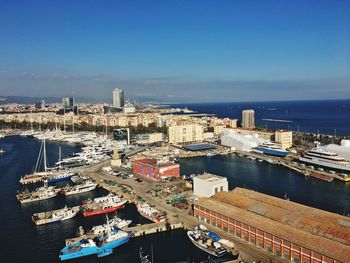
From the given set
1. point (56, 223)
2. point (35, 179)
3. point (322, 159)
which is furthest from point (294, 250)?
point (35, 179)

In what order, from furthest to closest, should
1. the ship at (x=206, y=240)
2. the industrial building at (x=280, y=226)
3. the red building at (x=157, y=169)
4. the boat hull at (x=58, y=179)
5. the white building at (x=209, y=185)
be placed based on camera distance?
the boat hull at (x=58, y=179) → the red building at (x=157, y=169) → the white building at (x=209, y=185) → the ship at (x=206, y=240) → the industrial building at (x=280, y=226)

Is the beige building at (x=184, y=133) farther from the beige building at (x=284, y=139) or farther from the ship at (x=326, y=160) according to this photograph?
the ship at (x=326, y=160)

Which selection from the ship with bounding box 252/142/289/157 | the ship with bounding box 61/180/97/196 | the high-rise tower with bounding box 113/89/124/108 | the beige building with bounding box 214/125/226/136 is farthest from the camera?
the high-rise tower with bounding box 113/89/124/108

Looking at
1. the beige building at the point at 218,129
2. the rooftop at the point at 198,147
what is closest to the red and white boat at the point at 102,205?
the rooftop at the point at 198,147

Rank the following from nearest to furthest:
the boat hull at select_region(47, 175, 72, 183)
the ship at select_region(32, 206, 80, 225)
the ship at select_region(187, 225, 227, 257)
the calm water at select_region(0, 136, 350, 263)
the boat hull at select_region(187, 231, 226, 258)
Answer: the boat hull at select_region(187, 231, 226, 258)
the ship at select_region(187, 225, 227, 257)
the calm water at select_region(0, 136, 350, 263)
the ship at select_region(32, 206, 80, 225)
the boat hull at select_region(47, 175, 72, 183)

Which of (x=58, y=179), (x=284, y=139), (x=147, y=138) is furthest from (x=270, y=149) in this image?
(x=58, y=179)

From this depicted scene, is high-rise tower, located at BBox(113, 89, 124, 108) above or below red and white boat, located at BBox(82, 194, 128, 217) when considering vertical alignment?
above

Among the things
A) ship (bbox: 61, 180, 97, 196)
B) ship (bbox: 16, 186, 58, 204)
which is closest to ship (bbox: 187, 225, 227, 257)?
ship (bbox: 61, 180, 97, 196)

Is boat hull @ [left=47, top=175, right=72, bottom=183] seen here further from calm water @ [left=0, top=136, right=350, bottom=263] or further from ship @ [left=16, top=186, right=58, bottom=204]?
ship @ [left=16, top=186, right=58, bottom=204]
